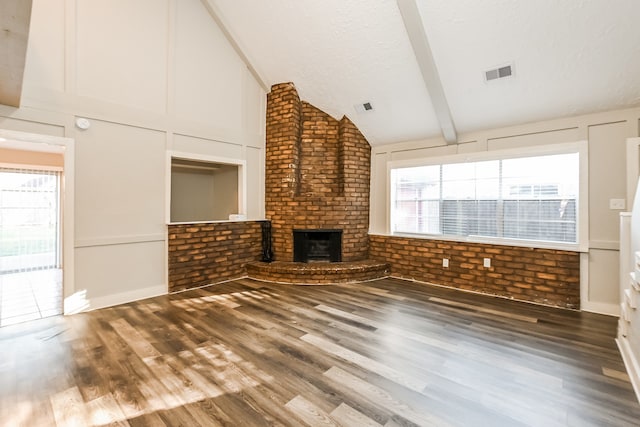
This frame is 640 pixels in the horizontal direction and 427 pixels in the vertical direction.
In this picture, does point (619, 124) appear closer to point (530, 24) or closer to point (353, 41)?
point (530, 24)

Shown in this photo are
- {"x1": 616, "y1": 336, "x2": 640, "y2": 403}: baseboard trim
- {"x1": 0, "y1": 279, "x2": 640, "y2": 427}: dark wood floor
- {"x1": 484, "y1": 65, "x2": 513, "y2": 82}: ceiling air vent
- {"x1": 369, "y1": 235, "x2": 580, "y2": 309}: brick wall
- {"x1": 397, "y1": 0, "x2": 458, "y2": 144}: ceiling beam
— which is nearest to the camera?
{"x1": 0, "y1": 279, "x2": 640, "y2": 427}: dark wood floor

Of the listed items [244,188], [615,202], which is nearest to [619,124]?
[615,202]

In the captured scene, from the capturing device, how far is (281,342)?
267 centimetres

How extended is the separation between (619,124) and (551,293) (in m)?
2.10

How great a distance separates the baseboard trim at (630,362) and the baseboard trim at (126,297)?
4768 mm

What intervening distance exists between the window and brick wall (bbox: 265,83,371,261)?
68cm

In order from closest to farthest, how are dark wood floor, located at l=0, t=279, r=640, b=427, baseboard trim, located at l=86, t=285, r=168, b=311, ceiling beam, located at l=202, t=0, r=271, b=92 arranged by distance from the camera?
1. dark wood floor, located at l=0, t=279, r=640, b=427
2. baseboard trim, located at l=86, t=285, r=168, b=311
3. ceiling beam, located at l=202, t=0, r=271, b=92

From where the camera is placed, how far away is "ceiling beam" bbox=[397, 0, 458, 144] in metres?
3.21

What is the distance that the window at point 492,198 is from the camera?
12.4ft

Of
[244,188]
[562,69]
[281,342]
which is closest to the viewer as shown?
[281,342]

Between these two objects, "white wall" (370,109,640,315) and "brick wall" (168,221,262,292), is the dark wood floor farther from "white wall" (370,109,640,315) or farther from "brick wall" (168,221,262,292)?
"brick wall" (168,221,262,292)

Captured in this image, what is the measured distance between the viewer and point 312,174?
5.37 m

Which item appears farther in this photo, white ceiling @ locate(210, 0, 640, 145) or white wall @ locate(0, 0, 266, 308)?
white wall @ locate(0, 0, 266, 308)

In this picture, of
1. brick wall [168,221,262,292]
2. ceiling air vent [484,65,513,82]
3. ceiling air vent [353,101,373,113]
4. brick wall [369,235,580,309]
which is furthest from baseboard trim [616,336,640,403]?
brick wall [168,221,262,292]
